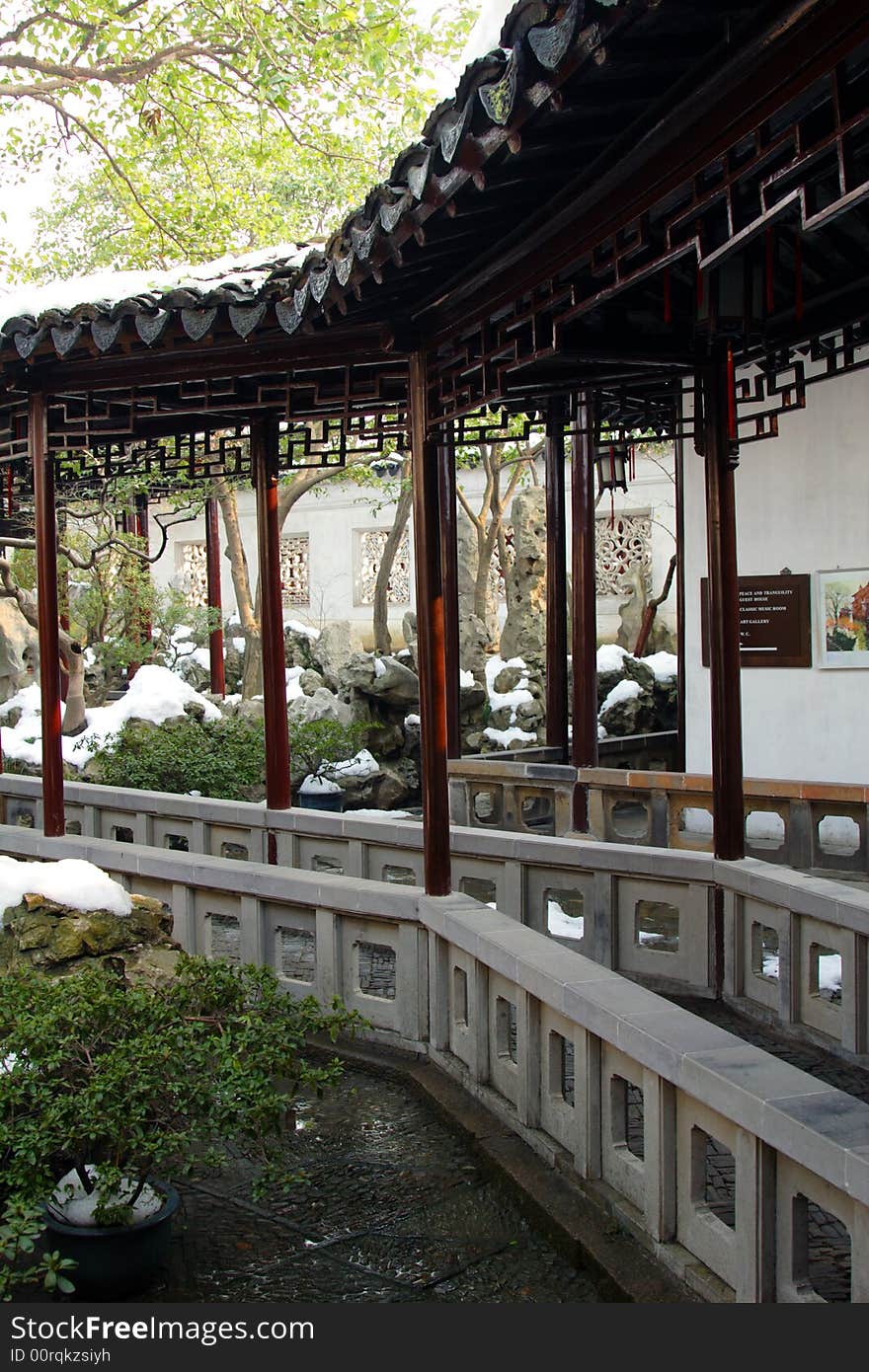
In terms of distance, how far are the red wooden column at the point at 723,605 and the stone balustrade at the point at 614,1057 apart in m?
0.31

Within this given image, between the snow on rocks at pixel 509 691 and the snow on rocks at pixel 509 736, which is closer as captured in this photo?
the snow on rocks at pixel 509 736

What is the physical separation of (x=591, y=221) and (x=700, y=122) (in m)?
0.73

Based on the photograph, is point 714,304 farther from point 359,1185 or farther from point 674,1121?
point 359,1185

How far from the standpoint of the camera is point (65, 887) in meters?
5.22

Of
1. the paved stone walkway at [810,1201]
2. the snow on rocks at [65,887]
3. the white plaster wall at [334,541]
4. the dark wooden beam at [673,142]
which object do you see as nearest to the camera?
the dark wooden beam at [673,142]

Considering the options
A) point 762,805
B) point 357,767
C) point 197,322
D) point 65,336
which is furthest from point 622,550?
point 197,322

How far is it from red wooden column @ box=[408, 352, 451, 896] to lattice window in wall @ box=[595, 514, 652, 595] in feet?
58.0

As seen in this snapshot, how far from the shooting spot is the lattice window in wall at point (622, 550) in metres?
23.1

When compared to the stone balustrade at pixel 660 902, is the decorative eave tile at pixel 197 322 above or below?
above

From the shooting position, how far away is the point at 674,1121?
3.55 meters

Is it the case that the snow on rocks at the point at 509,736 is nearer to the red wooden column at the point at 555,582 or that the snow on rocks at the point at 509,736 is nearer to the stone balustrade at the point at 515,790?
Result: the stone balustrade at the point at 515,790

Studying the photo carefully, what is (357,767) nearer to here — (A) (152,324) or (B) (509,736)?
(B) (509,736)

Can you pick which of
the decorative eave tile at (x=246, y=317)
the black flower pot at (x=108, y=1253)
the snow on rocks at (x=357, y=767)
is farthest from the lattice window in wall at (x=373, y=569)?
the black flower pot at (x=108, y=1253)

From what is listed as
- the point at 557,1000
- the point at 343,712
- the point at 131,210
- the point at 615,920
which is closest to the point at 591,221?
the point at 557,1000
